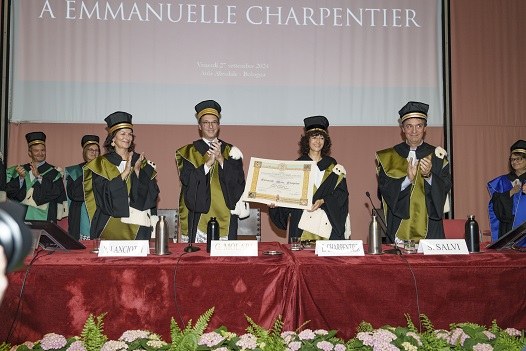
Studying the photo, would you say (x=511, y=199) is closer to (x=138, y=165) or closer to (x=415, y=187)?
(x=415, y=187)

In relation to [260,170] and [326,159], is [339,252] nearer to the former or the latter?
[260,170]

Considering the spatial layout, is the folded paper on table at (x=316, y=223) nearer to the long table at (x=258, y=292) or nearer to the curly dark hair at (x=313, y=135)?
the curly dark hair at (x=313, y=135)

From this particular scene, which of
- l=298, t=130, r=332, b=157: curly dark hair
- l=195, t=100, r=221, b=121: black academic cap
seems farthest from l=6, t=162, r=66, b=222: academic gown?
l=298, t=130, r=332, b=157: curly dark hair

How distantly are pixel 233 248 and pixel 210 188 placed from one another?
173cm

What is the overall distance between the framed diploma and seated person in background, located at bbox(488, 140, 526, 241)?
8.42 ft

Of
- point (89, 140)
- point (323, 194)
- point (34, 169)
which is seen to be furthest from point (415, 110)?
point (34, 169)

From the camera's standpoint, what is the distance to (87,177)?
4465 millimetres

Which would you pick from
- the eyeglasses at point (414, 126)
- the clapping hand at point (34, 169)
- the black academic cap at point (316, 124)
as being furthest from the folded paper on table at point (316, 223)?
the clapping hand at point (34, 169)

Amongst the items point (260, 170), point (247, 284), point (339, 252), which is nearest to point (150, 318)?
point (247, 284)

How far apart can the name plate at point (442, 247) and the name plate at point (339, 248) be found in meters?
0.36

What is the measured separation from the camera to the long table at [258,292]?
2793 mm

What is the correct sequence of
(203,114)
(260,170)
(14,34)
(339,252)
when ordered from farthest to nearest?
(14,34) → (203,114) → (260,170) → (339,252)

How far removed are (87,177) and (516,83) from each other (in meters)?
5.08
